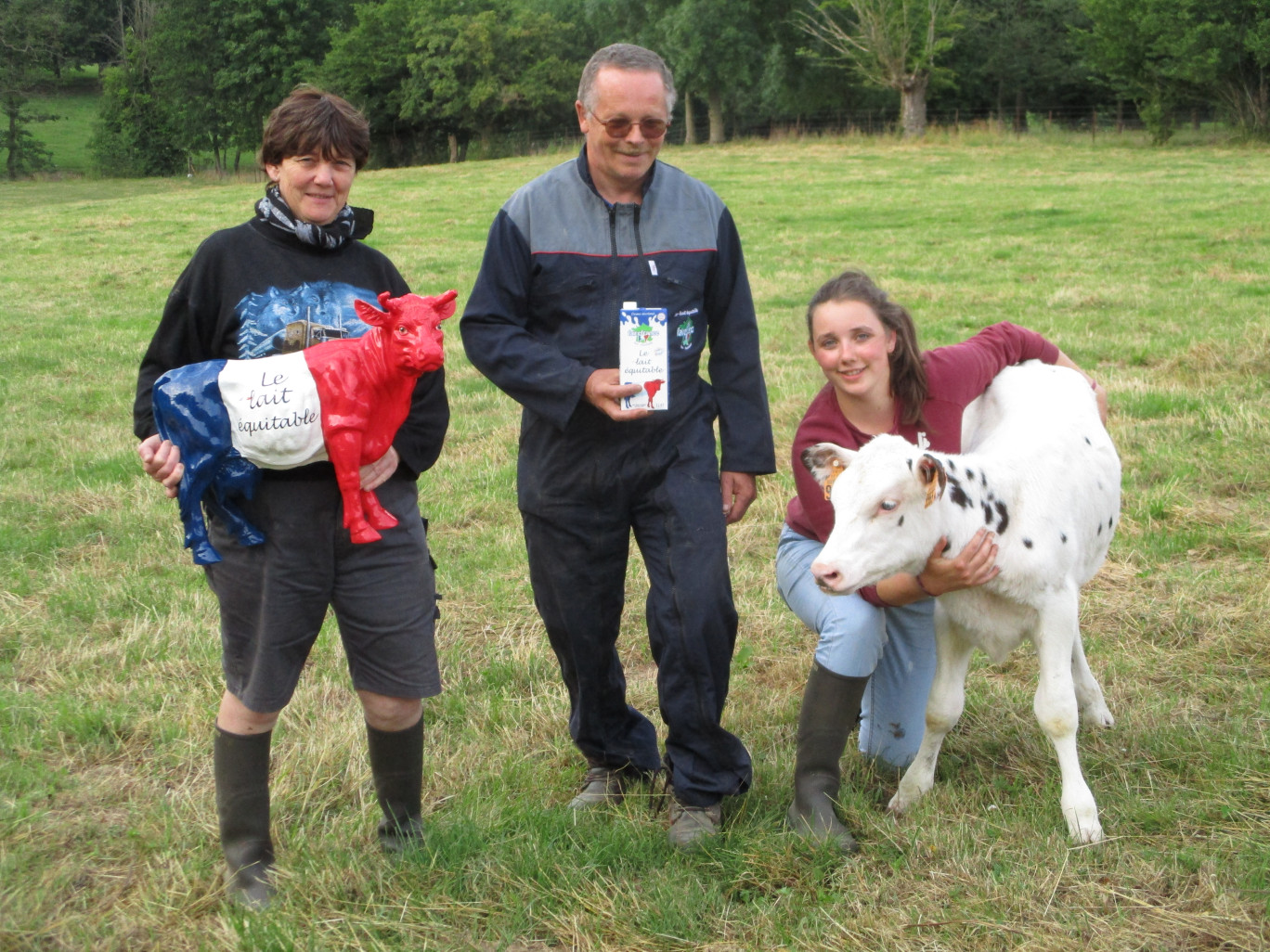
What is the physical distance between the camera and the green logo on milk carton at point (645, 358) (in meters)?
3.49

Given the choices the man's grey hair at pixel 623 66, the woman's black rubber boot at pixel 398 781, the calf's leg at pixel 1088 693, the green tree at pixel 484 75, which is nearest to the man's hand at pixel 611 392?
the man's grey hair at pixel 623 66

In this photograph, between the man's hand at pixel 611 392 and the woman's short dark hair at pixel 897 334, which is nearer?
the man's hand at pixel 611 392

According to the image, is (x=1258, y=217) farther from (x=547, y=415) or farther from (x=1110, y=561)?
(x=547, y=415)

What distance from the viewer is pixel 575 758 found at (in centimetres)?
458

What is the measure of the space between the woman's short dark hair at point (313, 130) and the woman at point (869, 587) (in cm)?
158

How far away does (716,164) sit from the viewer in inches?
1426

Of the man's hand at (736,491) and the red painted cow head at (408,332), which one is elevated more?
the red painted cow head at (408,332)

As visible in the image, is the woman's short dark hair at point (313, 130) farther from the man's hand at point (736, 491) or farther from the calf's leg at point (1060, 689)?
the calf's leg at point (1060, 689)

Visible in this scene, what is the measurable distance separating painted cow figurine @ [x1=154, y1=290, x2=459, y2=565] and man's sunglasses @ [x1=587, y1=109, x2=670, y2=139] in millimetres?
811

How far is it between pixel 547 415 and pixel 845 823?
1.65 m

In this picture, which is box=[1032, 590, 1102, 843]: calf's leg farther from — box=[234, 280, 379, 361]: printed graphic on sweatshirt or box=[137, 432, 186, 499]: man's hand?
box=[137, 432, 186, 499]: man's hand

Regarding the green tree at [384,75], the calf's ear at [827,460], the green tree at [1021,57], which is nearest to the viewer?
the calf's ear at [827,460]

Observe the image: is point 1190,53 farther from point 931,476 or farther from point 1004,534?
point 931,476

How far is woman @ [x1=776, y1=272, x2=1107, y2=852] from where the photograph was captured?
3893 mm
